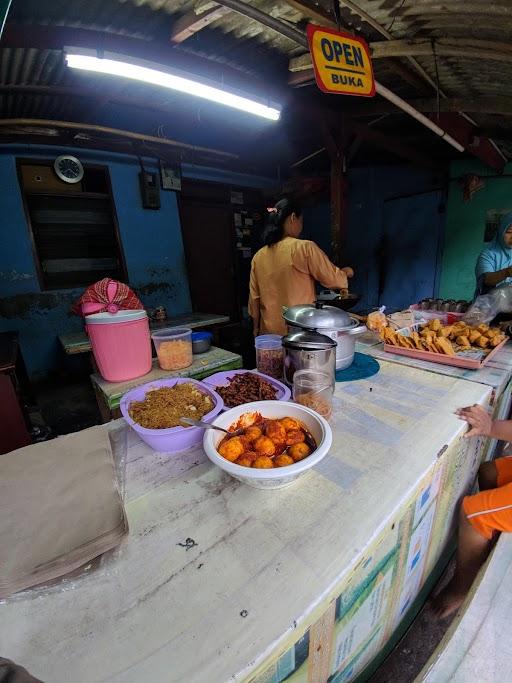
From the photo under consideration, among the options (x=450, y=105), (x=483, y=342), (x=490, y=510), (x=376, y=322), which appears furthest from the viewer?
(x=450, y=105)

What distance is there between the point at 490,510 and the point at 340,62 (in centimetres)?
297

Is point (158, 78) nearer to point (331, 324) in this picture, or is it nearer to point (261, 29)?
point (261, 29)

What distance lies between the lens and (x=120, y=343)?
167cm

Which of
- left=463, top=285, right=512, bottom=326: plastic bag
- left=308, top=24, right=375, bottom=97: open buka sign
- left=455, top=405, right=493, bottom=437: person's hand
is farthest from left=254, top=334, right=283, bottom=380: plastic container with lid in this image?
left=308, top=24, right=375, bottom=97: open buka sign

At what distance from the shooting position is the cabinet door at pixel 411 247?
6.23 m

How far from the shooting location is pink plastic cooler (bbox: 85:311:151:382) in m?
1.58

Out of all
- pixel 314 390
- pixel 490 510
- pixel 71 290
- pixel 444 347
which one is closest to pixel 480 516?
pixel 490 510

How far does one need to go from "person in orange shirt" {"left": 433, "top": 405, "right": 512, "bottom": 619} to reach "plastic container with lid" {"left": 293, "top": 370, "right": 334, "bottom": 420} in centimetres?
56

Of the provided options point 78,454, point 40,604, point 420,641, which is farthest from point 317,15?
point 420,641

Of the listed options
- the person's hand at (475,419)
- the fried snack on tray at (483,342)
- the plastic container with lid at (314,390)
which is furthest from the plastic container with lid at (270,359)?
the fried snack on tray at (483,342)

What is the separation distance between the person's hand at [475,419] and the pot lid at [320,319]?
62 cm

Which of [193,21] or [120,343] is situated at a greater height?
[193,21]

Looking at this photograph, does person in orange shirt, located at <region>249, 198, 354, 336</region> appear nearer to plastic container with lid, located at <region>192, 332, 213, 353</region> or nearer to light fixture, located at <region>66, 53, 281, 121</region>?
plastic container with lid, located at <region>192, 332, 213, 353</region>

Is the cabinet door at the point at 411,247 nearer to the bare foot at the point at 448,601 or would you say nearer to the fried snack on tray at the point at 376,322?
the fried snack on tray at the point at 376,322
